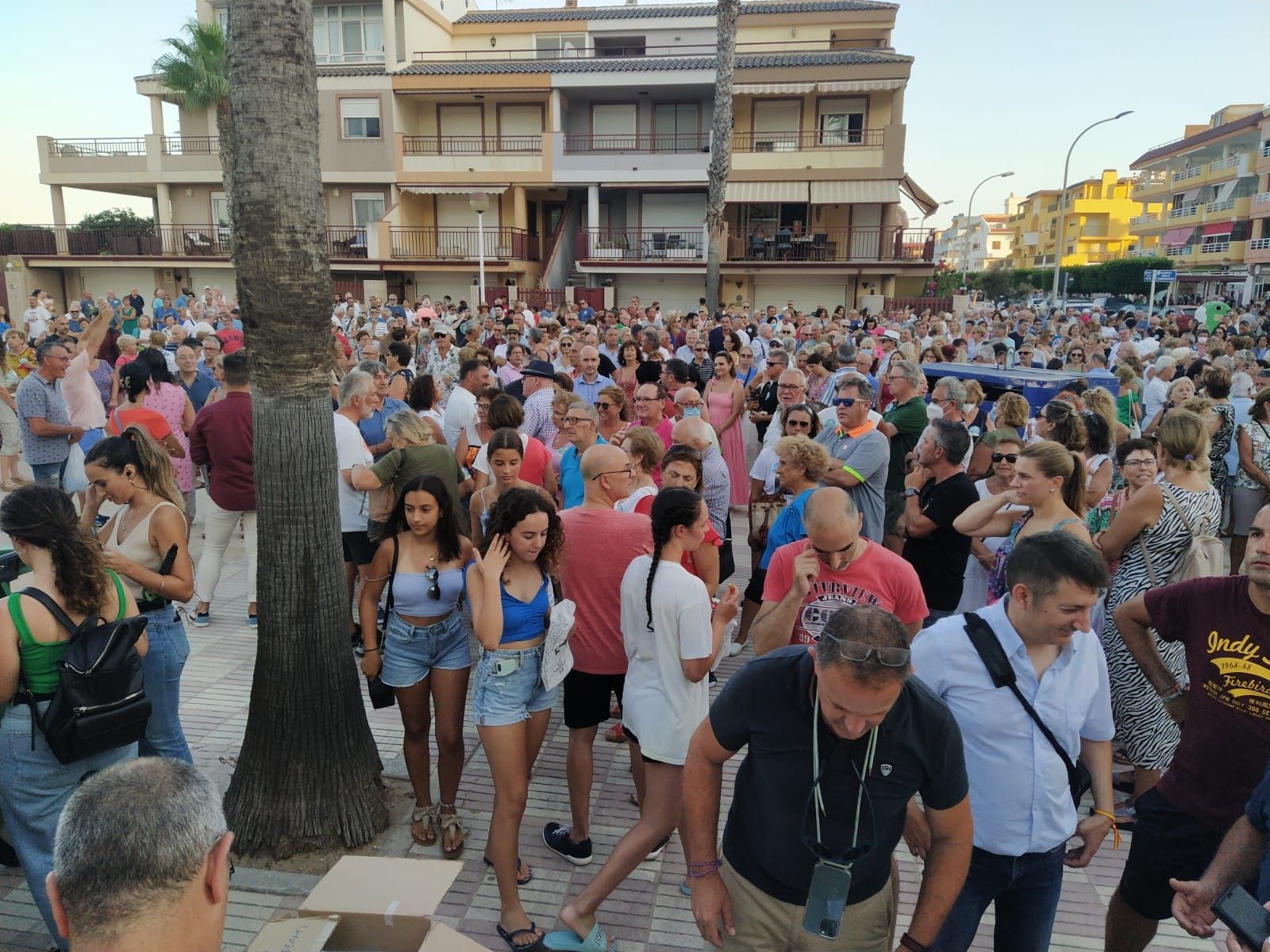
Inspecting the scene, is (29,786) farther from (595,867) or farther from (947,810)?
(947,810)

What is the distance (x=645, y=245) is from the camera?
96.1ft

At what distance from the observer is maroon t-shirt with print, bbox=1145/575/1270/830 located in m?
2.55

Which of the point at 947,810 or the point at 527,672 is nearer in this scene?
the point at 947,810

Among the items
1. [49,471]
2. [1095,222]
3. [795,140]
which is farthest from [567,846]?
[1095,222]

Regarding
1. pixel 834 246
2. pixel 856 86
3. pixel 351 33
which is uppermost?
pixel 351 33

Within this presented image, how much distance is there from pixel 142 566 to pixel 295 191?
5.84 feet

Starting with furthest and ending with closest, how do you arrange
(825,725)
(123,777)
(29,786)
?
(29,786), (825,725), (123,777)

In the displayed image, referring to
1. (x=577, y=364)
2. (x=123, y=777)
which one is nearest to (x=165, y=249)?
(x=577, y=364)

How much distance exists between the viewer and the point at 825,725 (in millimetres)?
2176

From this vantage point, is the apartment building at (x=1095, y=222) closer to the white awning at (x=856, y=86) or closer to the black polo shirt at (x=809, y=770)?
the white awning at (x=856, y=86)

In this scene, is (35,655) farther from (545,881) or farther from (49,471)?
(49,471)

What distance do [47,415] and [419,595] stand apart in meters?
5.47

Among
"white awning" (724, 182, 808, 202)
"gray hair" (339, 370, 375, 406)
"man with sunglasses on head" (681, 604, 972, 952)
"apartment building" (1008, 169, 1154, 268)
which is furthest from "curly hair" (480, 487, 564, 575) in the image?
"apartment building" (1008, 169, 1154, 268)

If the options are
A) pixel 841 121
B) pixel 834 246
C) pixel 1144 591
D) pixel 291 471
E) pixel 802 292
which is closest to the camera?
pixel 291 471
